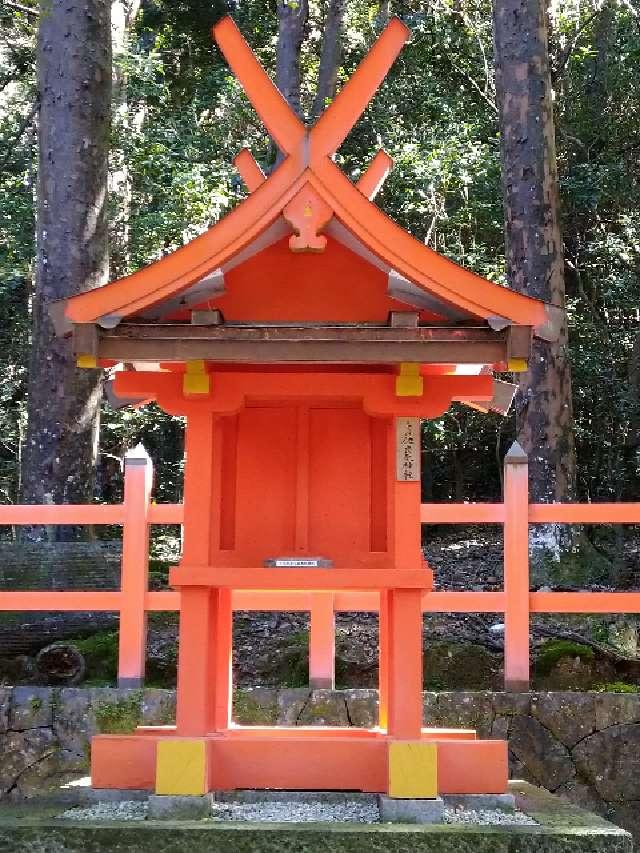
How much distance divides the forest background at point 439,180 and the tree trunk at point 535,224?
4011 mm

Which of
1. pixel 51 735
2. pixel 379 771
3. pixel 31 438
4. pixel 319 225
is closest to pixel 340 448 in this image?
pixel 319 225

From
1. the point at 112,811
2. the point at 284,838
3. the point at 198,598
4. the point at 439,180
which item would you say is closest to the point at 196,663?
the point at 198,598

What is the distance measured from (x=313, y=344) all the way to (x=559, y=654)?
3967mm

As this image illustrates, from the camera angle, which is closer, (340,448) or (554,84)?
(340,448)

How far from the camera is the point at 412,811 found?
412cm

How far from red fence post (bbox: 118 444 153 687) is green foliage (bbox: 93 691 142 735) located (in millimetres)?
102

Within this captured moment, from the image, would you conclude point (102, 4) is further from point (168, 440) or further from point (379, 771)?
point (168, 440)

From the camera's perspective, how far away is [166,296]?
13.7 feet

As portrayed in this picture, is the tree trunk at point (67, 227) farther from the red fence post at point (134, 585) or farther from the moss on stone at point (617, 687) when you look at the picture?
the moss on stone at point (617, 687)

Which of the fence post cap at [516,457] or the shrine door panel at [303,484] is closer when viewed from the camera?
the shrine door panel at [303,484]

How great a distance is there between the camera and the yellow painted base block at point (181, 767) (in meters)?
4.15

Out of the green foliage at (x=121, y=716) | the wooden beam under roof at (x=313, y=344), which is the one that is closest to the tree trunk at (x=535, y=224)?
the green foliage at (x=121, y=716)

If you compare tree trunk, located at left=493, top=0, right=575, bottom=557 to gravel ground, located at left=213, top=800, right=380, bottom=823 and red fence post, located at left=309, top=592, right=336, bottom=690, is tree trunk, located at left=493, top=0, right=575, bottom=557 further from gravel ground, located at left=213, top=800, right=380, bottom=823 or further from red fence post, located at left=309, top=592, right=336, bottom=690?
gravel ground, located at left=213, top=800, right=380, bottom=823

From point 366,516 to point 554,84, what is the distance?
40.1 ft
